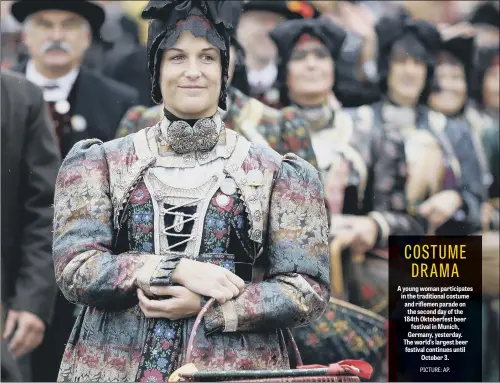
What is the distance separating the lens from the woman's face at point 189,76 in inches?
144

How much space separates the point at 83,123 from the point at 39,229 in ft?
1.56

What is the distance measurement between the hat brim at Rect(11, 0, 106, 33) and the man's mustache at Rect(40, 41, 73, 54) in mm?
133

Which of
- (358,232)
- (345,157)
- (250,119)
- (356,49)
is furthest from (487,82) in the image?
(250,119)

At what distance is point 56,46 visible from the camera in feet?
15.2

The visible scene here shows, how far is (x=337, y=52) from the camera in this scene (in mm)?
4730

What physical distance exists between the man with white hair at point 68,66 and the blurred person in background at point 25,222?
0.25ft

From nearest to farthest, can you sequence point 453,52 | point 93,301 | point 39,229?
point 93,301, point 39,229, point 453,52

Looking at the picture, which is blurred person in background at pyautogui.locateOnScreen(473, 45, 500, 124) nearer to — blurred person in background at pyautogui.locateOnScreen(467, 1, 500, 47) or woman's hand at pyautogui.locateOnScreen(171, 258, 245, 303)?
blurred person in background at pyautogui.locateOnScreen(467, 1, 500, 47)

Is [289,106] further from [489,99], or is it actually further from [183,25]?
[183,25]

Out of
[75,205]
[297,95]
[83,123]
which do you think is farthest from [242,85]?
[75,205]

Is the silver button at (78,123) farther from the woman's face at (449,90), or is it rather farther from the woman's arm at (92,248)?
the woman's face at (449,90)

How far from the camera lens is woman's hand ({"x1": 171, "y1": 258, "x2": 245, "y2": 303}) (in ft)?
11.3

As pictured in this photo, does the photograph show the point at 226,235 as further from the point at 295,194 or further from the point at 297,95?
the point at 297,95

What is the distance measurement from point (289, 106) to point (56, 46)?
3.33 ft
